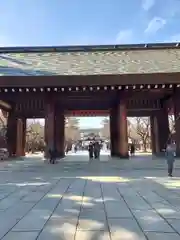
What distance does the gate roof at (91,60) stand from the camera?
715 inches

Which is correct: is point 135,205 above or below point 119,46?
below

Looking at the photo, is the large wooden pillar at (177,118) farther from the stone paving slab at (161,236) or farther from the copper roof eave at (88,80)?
the stone paving slab at (161,236)

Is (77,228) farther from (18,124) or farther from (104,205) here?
(18,124)

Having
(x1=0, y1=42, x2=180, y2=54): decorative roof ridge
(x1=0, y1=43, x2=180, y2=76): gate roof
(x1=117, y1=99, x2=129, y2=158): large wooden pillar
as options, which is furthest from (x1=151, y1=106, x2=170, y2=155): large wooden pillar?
(x1=0, y1=42, x2=180, y2=54): decorative roof ridge

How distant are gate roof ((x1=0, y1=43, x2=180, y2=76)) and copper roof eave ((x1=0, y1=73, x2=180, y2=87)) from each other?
2.14 ft

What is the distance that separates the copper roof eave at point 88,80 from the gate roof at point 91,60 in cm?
65

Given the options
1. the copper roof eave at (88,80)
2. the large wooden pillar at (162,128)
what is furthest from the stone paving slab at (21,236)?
the large wooden pillar at (162,128)

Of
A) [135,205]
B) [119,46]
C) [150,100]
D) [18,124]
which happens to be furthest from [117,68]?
[135,205]

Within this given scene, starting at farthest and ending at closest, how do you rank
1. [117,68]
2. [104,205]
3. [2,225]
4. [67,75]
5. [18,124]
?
[18,124] → [117,68] → [67,75] → [104,205] → [2,225]

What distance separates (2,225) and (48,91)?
13.1m

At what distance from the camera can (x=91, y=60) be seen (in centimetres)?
2148

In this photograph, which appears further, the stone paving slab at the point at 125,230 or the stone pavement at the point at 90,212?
the stone pavement at the point at 90,212

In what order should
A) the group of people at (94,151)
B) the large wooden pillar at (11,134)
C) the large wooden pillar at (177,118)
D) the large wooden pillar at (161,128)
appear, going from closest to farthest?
the large wooden pillar at (177,118) → the large wooden pillar at (161,128) → the large wooden pillar at (11,134) → the group of people at (94,151)

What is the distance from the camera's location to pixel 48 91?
17.3 m
